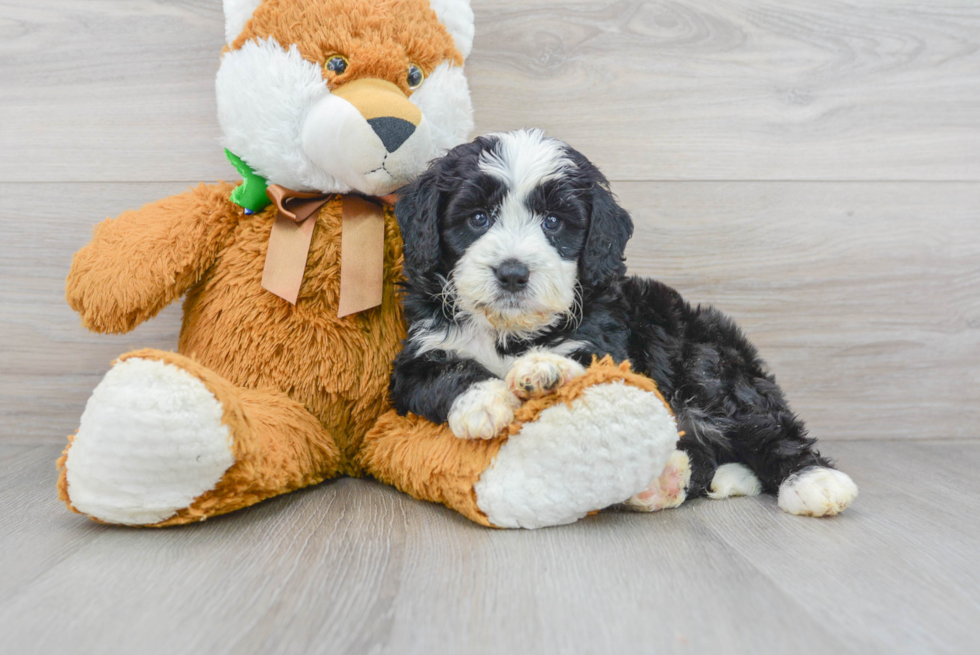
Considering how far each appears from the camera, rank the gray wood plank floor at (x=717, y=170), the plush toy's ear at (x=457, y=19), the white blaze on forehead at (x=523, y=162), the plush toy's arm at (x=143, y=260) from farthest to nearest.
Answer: the gray wood plank floor at (x=717, y=170) → the plush toy's ear at (x=457, y=19) → the plush toy's arm at (x=143, y=260) → the white blaze on forehead at (x=523, y=162)

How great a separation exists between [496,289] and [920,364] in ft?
5.04

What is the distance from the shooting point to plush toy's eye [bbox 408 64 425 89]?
5.05 feet

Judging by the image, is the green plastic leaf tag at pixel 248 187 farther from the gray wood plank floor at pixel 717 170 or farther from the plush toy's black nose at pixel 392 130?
the gray wood plank floor at pixel 717 170

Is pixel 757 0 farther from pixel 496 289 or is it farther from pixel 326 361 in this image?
pixel 326 361

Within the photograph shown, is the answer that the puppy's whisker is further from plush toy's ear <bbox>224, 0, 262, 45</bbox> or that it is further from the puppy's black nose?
plush toy's ear <bbox>224, 0, 262, 45</bbox>

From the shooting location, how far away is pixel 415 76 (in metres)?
1.55

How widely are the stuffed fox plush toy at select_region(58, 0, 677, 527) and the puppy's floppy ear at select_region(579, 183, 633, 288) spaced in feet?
0.69

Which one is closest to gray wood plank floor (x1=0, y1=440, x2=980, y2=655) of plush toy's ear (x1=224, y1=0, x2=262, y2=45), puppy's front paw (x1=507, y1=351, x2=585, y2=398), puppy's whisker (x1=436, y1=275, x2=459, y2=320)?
puppy's front paw (x1=507, y1=351, x2=585, y2=398)

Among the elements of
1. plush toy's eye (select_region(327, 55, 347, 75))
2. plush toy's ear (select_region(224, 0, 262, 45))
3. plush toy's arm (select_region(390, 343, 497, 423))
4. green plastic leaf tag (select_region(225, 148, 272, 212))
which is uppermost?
plush toy's ear (select_region(224, 0, 262, 45))

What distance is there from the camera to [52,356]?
198 centimetres

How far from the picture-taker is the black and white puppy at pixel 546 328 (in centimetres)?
130

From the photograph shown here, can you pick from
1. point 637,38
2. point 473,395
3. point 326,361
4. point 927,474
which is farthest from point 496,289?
point 927,474

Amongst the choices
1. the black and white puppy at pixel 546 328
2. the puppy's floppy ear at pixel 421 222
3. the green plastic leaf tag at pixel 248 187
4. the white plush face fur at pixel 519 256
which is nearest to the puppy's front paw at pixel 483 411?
the black and white puppy at pixel 546 328

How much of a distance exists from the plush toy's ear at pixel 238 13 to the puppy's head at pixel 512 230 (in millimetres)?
518
